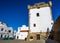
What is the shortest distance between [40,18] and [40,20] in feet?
1.70

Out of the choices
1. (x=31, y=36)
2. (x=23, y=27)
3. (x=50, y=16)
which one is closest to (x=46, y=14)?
(x=50, y=16)

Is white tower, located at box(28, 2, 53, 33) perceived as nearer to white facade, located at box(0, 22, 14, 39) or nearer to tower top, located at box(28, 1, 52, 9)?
tower top, located at box(28, 1, 52, 9)

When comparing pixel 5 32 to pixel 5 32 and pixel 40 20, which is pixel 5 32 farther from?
pixel 40 20

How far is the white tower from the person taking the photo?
25584mm

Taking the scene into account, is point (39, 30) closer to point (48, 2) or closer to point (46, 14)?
point (46, 14)

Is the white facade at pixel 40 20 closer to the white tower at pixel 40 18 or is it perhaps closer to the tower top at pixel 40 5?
the white tower at pixel 40 18

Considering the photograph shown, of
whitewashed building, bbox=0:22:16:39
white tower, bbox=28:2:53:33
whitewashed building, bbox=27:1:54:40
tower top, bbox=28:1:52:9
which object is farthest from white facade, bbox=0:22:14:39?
tower top, bbox=28:1:52:9

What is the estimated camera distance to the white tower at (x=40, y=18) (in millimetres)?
25584

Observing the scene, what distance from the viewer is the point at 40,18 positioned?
26.2 metres

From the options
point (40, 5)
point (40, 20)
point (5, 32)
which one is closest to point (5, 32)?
point (5, 32)

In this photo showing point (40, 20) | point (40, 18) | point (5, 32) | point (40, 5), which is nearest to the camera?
point (40, 20)

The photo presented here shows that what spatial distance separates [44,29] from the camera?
1006 inches

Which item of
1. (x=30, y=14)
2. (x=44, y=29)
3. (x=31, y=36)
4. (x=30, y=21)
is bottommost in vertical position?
(x=31, y=36)

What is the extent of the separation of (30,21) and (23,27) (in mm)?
17108
